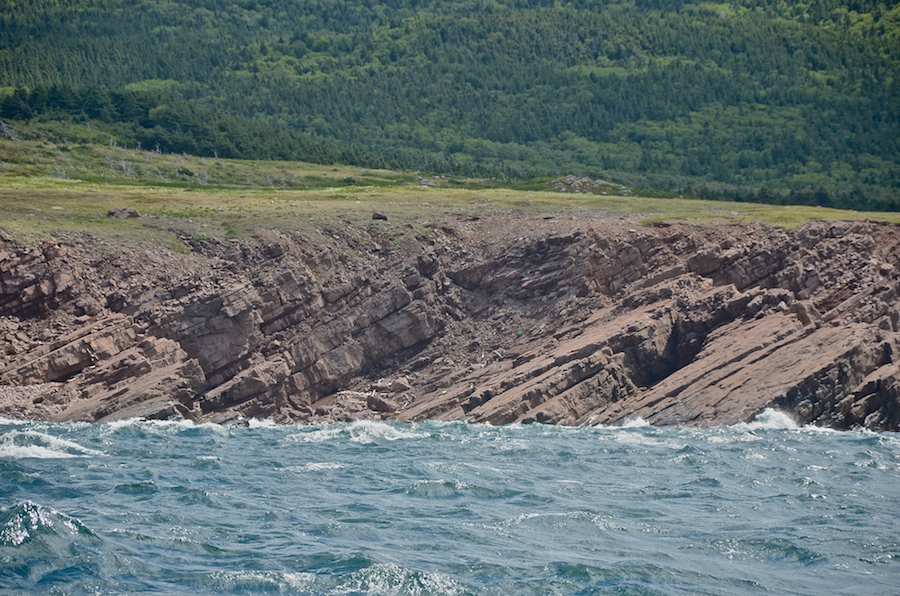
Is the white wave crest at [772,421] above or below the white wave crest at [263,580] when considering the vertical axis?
below

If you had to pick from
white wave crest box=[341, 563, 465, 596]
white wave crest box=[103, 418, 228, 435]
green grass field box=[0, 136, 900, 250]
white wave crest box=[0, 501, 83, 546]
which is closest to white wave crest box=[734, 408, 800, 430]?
green grass field box=[0, 136, 900, 250]

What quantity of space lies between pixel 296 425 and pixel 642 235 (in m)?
24.2

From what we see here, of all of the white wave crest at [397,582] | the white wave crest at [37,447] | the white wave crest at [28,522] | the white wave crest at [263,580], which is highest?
the white wave crest at [28,522]

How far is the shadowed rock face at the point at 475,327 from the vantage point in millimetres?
49188

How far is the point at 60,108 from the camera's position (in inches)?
4818

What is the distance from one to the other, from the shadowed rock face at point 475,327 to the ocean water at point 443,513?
4215mm

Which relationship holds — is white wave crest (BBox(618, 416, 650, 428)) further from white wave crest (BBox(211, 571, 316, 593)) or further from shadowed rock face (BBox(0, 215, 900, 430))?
white wave crest (BBox(211, 571, 316, 593))

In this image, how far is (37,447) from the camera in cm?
3772

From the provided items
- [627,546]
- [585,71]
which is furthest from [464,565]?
[585,71]

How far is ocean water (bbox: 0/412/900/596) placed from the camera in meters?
23.6

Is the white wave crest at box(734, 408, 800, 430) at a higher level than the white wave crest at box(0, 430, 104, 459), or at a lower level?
lower

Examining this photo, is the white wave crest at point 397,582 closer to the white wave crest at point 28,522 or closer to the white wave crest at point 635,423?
the white wave crest at point 28,522

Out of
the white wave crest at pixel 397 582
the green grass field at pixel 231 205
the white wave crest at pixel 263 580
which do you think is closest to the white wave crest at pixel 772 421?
the green grass field at pixel 231 205

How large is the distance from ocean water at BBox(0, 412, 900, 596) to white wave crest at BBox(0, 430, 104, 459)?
140mm
